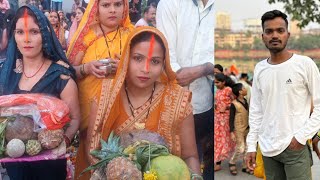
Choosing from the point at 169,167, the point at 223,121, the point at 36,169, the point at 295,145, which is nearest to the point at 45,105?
the point at 36,169

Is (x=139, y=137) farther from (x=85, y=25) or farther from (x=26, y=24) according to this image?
(x=26, y=24)

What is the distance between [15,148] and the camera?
266cm

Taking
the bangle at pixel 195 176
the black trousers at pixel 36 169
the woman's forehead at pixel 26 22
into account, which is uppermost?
the woman's forehead at pixel 26 22

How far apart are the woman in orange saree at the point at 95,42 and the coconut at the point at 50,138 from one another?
0.14m


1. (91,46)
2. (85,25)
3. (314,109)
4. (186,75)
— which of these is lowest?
(314,109)

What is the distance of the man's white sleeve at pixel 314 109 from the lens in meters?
2.87

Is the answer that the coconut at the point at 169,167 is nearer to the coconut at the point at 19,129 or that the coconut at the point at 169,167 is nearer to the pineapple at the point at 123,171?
the pineapple at the point at 123,171

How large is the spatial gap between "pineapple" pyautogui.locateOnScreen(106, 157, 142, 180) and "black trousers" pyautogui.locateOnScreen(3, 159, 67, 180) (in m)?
0.33

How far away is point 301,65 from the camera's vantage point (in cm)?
289

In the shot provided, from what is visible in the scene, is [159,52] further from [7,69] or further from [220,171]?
[220,171]

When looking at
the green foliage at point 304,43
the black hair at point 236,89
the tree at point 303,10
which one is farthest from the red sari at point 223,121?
the green foliage at point 304,43

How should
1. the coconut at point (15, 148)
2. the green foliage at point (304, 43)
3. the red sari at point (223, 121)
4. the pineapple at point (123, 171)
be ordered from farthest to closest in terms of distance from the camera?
the green foliage at point (304, 43) → the red sari at point (223, 121) → the coconut at point (15, 148) → the pineapple at point (123, 171)

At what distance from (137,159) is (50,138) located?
1.48 ft

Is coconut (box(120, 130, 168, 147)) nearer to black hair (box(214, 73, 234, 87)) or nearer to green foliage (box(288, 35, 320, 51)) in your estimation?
black hair (box(214, 73, 234, 87))
